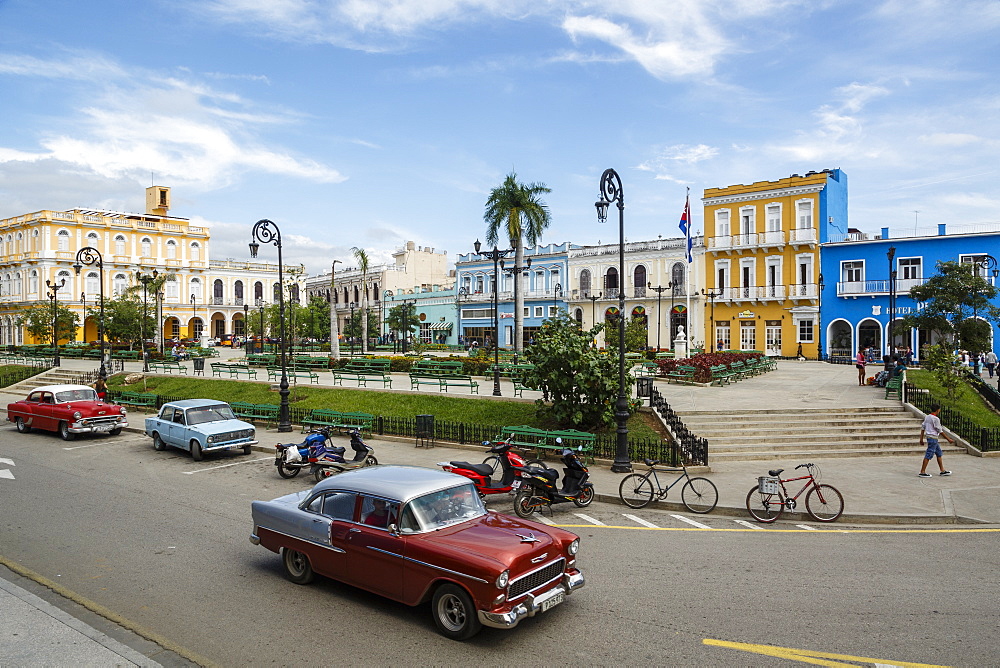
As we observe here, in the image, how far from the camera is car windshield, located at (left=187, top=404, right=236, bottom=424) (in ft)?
57.1

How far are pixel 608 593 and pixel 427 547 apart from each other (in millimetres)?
2458

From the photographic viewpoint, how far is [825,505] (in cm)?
1147

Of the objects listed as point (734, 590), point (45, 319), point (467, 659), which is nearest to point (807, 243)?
point (734, 590)

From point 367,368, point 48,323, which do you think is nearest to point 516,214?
point 367,368

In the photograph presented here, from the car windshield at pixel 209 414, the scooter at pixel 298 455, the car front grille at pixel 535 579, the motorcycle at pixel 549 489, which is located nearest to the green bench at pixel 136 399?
the car windshield at pixel 209 414

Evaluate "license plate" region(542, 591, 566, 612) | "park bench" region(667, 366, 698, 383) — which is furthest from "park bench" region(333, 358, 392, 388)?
"license plate" region(542, 591, 566, 612)

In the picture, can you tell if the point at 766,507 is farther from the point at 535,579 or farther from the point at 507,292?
the point at 507,292

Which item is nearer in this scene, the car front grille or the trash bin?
the car front grille

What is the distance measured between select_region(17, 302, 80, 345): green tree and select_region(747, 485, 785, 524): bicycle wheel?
5918 cm

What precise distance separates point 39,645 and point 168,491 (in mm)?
7136

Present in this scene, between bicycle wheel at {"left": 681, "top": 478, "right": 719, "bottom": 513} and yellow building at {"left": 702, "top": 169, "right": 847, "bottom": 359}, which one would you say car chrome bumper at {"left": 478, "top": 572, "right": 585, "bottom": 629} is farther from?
yellow building at {"left": 702, "top": 169, "right": 847, "bottom": 359}

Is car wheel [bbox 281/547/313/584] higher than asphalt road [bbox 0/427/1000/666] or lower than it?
higher

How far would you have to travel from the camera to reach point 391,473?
827cm

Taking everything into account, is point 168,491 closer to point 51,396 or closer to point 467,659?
point 467,659
